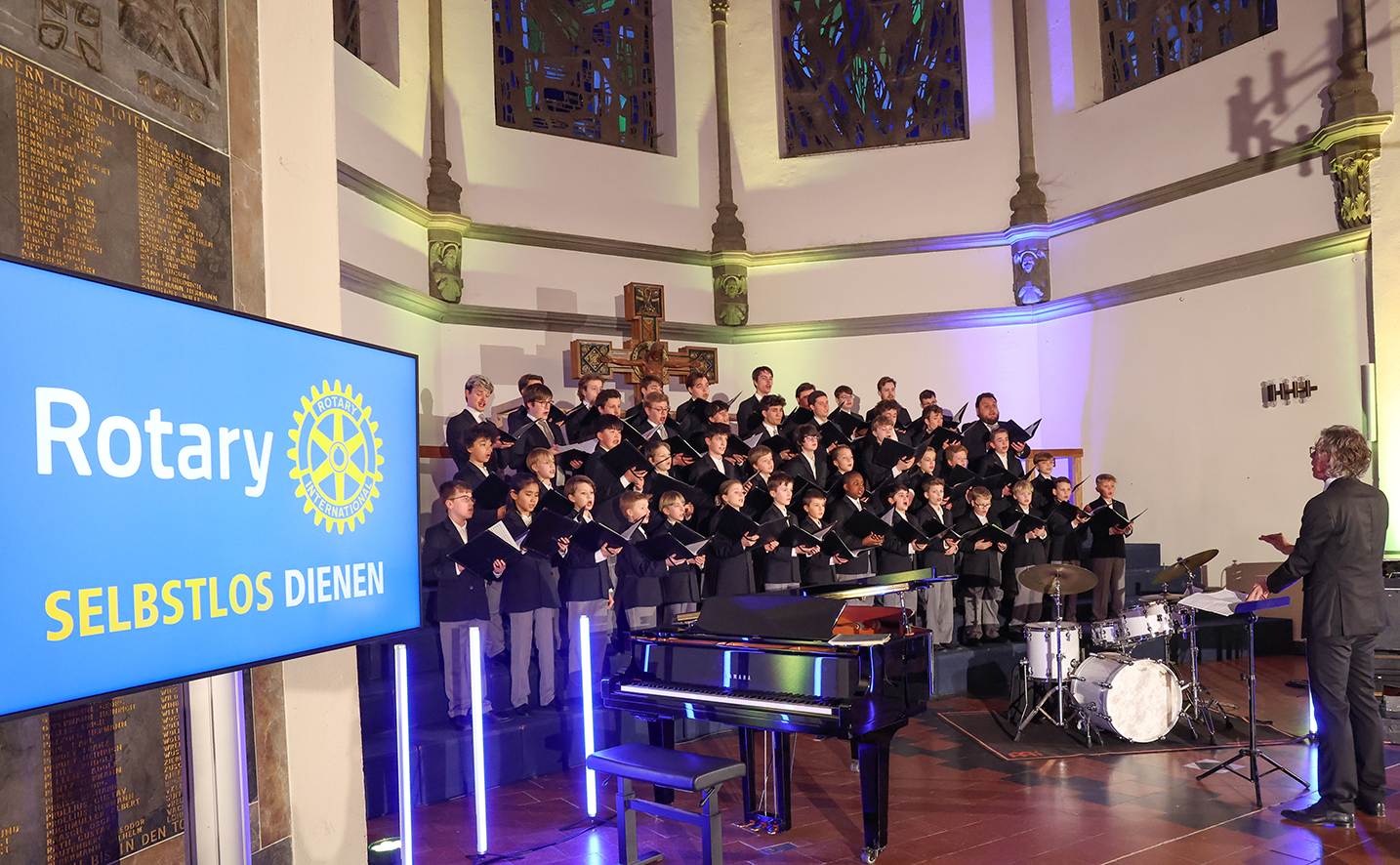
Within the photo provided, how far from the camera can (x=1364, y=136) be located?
7.55 meters

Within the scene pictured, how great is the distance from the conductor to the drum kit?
1.08 m

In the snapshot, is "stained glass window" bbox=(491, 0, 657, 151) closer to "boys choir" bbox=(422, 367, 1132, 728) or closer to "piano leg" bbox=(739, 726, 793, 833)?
"boys choir" bbox=(422, 367, 1132, 728)

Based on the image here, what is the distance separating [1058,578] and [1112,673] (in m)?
0.51

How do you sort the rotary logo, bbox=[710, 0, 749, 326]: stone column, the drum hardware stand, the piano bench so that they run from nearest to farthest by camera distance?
1. the rotary logo
2. the piano bench
3. the drum hardware stand
4. bbox=[710, 0, 749, 326]: stone column

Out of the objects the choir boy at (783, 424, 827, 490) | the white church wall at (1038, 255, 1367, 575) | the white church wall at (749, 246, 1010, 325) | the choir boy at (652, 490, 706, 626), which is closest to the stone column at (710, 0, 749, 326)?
the white church wall at (749, 246, 1010, 325)

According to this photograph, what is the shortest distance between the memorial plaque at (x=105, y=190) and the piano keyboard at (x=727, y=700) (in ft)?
7.12

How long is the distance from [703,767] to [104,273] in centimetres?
221

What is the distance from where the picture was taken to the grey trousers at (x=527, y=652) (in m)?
5.26

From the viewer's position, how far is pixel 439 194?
862 centimetres

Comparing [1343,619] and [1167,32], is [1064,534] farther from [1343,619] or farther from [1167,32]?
[1167,32]

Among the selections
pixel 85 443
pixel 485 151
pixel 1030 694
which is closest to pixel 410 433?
pixel 85 443

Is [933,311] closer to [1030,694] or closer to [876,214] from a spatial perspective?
[876,214]

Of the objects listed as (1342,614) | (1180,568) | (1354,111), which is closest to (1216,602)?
(1342,614)

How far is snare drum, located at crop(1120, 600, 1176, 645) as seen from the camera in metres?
5.25
